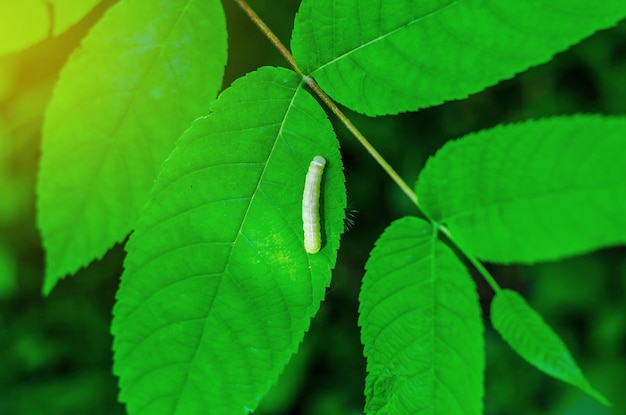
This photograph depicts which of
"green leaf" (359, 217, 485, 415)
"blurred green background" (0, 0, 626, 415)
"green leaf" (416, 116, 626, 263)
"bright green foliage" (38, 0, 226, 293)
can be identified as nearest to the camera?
"green leaf" (416, 116, 626, 263)

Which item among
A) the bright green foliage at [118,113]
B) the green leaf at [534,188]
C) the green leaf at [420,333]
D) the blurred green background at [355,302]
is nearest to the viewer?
the green leaf at [534,188]

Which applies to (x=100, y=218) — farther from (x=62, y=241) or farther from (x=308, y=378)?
(x=308, y=378)

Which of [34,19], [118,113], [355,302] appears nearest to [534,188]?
[118,113]

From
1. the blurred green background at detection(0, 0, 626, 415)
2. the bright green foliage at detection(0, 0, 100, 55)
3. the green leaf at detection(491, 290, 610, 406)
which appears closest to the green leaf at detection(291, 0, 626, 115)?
the green leaf at detection(491, 290, 610, 406)

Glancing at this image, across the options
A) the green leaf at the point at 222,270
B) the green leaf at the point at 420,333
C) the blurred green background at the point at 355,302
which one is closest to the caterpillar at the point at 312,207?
the green leaf at the point at 222,270

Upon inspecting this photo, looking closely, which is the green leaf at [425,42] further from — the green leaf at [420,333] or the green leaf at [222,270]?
the green leaf at [420,333]

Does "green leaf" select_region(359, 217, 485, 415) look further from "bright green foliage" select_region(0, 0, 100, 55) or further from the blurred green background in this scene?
the blurred green background
